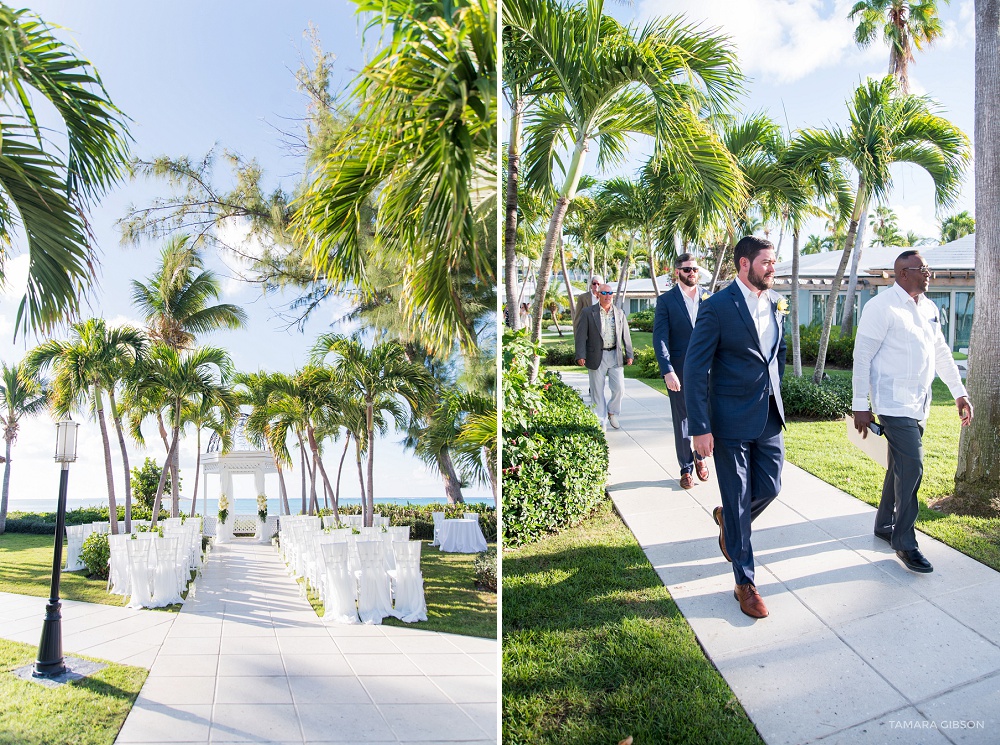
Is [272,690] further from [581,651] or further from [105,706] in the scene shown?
[581,651]

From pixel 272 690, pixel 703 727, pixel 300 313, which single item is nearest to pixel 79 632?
pixel 272 690

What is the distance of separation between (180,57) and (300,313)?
1.15 m

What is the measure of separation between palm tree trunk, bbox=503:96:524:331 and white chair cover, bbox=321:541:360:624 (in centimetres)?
157

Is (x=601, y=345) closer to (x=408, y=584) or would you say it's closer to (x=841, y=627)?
(x=408, y=584)

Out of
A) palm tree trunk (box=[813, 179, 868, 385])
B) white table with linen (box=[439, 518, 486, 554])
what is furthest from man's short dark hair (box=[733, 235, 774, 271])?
white table with linen (box=[439, 518, 486, 554])

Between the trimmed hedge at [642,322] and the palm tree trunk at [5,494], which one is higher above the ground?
the trimmed hedge at [642,322]

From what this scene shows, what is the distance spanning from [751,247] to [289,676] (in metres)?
2.42

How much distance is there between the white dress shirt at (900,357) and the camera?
2.27m

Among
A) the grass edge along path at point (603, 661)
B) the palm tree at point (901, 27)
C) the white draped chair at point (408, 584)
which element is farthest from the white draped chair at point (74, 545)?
the palm tree at point (901, 27)

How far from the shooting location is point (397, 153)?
231cm

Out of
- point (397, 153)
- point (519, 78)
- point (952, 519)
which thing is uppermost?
point (519, 78)

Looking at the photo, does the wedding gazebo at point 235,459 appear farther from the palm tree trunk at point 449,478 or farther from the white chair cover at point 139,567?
the palm tree trunk at point 449,478

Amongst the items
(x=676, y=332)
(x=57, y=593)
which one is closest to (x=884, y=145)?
(x=676, y=332)

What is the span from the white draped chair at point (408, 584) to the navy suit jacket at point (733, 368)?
1.23 meters
